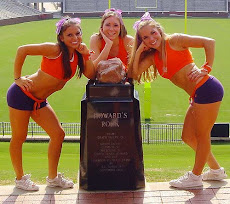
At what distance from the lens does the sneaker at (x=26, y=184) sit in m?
6.69

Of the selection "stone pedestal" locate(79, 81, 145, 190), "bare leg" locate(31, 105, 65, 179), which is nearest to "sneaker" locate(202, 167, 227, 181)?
"stone pedestal" locate(79, 81, 145, 190)

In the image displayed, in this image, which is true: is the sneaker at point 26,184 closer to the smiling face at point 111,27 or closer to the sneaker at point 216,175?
the smiling face at point 111,27

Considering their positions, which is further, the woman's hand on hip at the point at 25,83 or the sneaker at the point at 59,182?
the sneaker at the point at 59,182

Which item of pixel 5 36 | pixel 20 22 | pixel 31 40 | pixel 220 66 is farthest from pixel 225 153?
pixel 20 22

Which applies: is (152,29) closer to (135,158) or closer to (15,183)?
(135,158)

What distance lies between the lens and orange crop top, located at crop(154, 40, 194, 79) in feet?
20.7

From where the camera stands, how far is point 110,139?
6.51 meters

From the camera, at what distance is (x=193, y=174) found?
21.9 ft

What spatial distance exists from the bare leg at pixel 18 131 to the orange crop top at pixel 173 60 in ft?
4.70

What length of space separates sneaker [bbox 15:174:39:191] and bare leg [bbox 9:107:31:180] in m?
0.05

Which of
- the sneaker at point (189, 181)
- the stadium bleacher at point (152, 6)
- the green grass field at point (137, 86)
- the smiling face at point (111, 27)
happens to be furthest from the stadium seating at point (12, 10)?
the sneaker at point (189, 181)

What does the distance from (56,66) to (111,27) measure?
0.80 m

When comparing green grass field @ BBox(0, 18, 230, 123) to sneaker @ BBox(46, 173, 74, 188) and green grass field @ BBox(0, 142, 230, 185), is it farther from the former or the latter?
sneaker @ BBox(46, 173, 74, 188)

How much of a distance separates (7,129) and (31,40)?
852 inches
